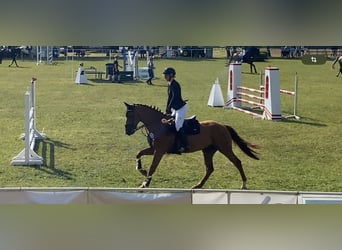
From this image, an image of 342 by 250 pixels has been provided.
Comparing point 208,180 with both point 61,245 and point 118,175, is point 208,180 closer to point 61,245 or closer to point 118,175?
point 118,175

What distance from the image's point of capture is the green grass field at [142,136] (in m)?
Result: 2.89

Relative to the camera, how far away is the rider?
2904 mm

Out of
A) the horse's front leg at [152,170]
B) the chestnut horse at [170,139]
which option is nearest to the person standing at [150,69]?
the chestnut horse at [170,139]

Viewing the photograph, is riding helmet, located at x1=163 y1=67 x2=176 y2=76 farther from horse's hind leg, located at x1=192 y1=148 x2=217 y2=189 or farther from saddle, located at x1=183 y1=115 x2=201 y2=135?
horse's hind leg, located at x1=192 y1=148 x2=217 y2=189

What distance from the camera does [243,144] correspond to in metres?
2.94

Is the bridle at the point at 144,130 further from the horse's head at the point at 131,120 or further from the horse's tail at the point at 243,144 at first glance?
the horse's tail at the point at 243,144

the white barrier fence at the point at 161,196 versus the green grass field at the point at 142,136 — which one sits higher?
the green grass field at the point at 142,136

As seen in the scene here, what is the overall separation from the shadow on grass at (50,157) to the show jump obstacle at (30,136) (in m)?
0.02

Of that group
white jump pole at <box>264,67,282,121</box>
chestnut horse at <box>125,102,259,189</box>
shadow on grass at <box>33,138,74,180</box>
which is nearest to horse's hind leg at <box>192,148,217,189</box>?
chestnut horse at <box>125,102,259,189</box>

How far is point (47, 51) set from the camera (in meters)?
2.84

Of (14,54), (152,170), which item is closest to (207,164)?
(152,170)
